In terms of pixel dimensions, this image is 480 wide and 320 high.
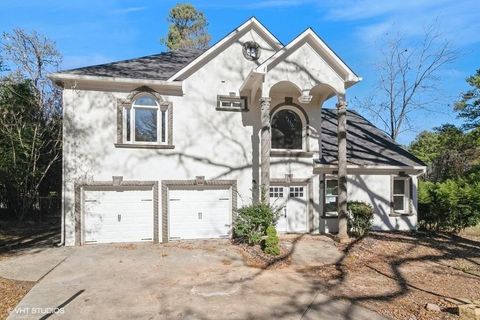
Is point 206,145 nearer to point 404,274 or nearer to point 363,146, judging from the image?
point 363,146

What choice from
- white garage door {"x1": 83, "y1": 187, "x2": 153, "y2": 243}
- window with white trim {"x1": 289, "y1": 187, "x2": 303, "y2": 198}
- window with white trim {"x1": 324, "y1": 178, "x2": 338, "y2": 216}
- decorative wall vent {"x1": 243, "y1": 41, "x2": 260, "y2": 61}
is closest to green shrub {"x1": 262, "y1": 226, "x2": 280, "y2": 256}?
window with white trim {"x1": 289, "y1": 187, "x2": 303, "y2": 198}

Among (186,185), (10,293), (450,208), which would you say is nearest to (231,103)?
(186,185)

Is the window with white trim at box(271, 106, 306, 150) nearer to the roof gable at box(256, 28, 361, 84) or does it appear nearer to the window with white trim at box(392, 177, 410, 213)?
the roof gable at box(256, 28, 361, 84)

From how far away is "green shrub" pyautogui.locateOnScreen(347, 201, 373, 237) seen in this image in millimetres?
15359

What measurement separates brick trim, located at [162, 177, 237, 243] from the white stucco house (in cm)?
4

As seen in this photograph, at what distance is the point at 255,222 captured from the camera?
44.1 feet

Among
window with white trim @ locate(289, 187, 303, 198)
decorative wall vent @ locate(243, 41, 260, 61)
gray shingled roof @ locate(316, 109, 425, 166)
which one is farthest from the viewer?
gray shingled roof @ locate(316, 109, 425, 166)

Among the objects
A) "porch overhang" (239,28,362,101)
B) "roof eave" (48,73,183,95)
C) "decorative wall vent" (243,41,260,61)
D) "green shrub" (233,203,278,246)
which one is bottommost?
"green shrub" (233,203,278,246)

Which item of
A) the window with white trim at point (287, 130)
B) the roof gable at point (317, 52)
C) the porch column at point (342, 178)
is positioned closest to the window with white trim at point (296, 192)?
the window with white trim at point (287, 130)

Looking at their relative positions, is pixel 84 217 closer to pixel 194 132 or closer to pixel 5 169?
pixel 194 132

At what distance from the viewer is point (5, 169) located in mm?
18109

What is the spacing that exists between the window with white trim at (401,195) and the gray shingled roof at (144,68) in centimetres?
1089

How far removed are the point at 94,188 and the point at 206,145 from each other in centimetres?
454

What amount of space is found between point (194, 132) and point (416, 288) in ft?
31.0
